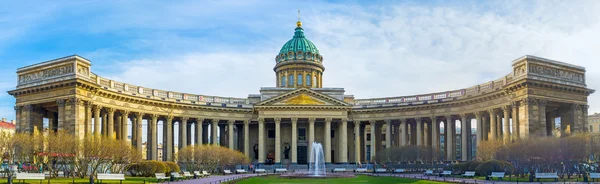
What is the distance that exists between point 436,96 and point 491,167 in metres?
29.6

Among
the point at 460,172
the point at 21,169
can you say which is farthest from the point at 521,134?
the point at 21,169

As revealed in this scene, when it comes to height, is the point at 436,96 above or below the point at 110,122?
above

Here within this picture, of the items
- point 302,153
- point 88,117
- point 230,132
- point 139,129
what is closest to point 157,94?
point 139,129

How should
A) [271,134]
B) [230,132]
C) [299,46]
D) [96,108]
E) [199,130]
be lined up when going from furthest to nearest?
[299,46] → [271,134] → [230,132] → [199,130] → [96,108]

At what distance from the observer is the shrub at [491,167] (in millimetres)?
49750

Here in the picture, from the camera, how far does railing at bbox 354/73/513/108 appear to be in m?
65.9

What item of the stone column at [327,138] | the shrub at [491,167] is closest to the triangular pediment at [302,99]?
the stone column at [327,138]

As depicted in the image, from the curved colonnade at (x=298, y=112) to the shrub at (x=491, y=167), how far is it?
6.95m

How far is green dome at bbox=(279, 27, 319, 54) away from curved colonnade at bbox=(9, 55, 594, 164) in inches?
402

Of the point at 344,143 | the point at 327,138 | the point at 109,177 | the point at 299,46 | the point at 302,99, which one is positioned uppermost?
the point at 299,46

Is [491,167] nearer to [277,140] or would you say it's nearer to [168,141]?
[277,140]

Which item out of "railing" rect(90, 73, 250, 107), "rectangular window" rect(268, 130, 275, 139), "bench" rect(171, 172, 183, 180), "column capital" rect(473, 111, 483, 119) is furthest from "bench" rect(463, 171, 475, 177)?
"rectangular window" rect(268, 130, 275, 139)

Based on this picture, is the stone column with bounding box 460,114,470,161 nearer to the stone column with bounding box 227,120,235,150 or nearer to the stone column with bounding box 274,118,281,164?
the stone column with bounding box 274,118,281,164

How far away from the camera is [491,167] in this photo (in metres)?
49.9
